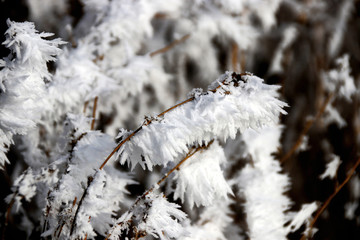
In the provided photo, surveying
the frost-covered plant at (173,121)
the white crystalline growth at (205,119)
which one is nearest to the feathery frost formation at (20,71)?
the frost-covered plant at (173,121)

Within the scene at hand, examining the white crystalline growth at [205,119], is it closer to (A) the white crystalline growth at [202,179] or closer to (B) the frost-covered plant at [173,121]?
(B) the frost-covered plant at [173,121]

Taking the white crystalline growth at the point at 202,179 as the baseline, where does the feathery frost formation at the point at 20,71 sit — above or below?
above

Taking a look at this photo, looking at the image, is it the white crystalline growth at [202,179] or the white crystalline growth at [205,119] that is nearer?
the white crystalline growth at [205,119]

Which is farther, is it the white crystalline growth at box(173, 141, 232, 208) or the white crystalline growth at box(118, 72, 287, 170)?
the white crystalline growth at box(173, 141, 232, 208)

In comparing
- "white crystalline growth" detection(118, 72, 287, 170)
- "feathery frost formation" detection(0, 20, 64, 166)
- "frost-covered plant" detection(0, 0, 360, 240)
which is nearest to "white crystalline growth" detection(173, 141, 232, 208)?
Result: "frost-covered plant" detection(0, 0, 360, 240)

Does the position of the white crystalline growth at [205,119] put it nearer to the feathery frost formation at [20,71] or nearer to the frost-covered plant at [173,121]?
the frost-covered plant at [173,121]

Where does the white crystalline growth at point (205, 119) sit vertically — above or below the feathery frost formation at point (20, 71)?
below

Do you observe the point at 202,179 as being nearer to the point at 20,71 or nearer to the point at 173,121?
the point at 173,121

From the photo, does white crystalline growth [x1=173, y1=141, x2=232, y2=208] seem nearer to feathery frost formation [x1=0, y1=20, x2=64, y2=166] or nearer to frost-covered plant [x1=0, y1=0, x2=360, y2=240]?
frost-covered plant [x1=0, y1=0, x2=360, y2=240]

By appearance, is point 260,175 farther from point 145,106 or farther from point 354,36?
point 354,36
